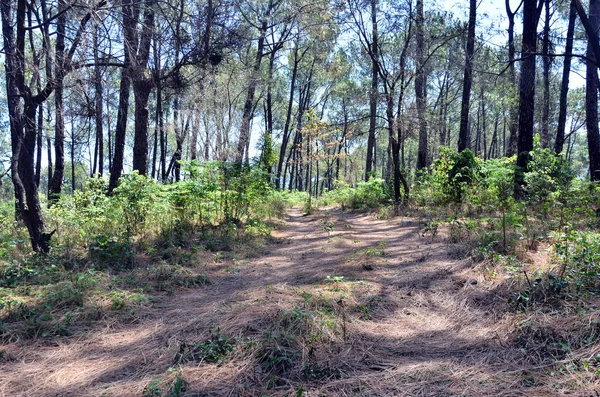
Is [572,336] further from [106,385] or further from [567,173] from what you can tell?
[567,173]

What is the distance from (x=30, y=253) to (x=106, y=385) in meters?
4.41

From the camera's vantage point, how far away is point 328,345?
2617 mm

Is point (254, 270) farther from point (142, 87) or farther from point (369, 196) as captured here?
point (369, 196)

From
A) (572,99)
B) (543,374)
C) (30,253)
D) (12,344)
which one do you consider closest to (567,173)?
(543,374)

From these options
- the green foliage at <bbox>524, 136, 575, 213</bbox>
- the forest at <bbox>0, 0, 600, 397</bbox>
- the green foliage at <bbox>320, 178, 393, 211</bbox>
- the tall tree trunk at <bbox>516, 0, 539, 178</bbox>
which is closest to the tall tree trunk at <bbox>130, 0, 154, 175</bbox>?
the forest at <bbox>0, 0, 600, 397</bbox>

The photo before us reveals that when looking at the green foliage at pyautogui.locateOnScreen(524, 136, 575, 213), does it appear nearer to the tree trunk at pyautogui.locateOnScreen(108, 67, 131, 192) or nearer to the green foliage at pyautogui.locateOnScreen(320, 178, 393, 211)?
the green foliage at pyautogui.locateOnScreen(320, 178, 393, 211)

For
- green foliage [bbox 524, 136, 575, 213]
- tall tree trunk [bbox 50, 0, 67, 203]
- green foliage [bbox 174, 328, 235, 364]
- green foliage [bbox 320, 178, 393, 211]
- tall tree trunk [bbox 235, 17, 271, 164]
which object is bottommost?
green foliage [bbox 174, 328, 235, 364]

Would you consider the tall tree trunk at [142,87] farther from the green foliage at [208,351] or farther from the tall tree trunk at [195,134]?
the tall tree trunk at [195,134]

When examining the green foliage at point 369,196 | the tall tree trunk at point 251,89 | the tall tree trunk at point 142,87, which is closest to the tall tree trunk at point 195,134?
the tall tree trunk at point 251,89

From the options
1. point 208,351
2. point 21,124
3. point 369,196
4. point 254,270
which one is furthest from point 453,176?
point 21,124

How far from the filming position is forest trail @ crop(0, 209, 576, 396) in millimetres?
2213

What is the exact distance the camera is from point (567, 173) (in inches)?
288

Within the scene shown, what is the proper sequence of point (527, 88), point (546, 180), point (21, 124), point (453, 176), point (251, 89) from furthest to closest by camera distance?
1. point (251, 89)
2. point (453, 176)
3. point (527, 88)
4. point (546, 180)
5. point (21, 124)

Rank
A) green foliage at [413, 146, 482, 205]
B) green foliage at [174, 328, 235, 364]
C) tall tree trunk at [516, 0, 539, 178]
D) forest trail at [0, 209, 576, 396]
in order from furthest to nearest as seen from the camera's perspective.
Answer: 1. green foliage at [413, 146, 482, 205]
2. tall tree trunk at [516, 0, 539, 178]
3. green foliage at [174, 328, 235, 364]
4. forest trail at [0, 209, 576, 396]
